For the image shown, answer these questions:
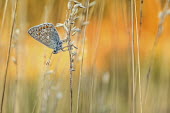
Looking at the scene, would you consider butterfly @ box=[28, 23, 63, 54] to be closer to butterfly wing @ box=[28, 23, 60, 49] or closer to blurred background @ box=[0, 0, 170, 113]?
butterfly wing @ box=[28, 23, 60, 49]

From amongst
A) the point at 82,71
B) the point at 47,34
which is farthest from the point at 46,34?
the point at 82,71

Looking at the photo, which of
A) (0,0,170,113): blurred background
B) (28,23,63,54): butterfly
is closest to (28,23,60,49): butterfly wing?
(28,23,63,54): butterfly

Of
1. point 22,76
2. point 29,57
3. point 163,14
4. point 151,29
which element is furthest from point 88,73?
point 151,29

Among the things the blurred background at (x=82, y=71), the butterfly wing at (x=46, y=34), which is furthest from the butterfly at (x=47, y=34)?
the blurred background at (x=82, y=71)

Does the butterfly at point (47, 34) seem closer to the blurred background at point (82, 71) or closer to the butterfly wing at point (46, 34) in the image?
the butterfly wing at point (46, 34)

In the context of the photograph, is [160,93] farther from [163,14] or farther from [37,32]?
[37,32]

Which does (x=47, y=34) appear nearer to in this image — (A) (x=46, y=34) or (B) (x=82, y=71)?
(A) (x=46, y=34)

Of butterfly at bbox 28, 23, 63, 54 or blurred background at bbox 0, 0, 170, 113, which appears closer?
butterfly at bbox 28, 23, 63, 54
